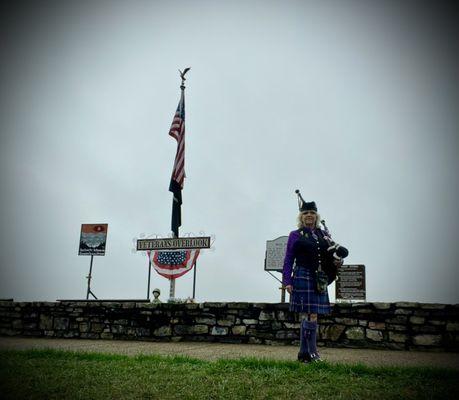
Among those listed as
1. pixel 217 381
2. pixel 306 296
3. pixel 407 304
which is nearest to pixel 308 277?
pixel 306 296

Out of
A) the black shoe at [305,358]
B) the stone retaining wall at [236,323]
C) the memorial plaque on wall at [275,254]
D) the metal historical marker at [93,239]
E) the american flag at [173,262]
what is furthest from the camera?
the metal historical marker at [93,239]

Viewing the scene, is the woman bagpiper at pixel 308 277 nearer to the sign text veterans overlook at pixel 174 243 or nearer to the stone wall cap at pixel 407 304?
the stone wall cap at pixel 407 304

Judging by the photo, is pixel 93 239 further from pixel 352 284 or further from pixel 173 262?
pixel 352 284

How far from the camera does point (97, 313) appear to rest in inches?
329

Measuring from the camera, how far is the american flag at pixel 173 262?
11.6m

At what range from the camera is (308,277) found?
15.8 ft

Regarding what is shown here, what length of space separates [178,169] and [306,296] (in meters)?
8.59

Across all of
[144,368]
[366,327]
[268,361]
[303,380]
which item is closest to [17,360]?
[144,368]

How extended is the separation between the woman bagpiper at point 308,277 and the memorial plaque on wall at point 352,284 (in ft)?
23.7

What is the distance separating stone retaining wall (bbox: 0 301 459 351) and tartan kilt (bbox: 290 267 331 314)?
231 centimetres

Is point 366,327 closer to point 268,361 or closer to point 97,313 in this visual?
point 268,361

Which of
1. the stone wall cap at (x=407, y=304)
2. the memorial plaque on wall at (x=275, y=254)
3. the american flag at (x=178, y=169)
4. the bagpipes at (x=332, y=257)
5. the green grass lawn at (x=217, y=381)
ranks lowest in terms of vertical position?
the green grass lawn at (x=217, y=381)

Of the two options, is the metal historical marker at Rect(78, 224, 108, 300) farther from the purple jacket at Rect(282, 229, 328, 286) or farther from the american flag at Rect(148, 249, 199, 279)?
the purple jacket at Rect(282, 229, 328, 286)

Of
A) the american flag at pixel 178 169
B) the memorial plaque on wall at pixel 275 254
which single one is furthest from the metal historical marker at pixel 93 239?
the memorial plaque on wall at pixel 275 254
